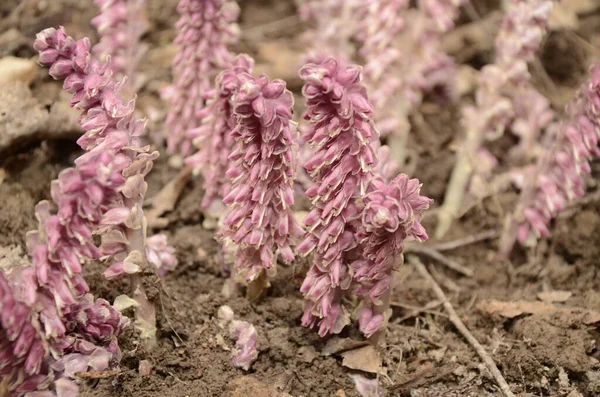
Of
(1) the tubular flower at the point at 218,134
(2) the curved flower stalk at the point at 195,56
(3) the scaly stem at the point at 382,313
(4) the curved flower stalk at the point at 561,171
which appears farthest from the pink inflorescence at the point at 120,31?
(4) the curved flower stalk at the point at 561,171

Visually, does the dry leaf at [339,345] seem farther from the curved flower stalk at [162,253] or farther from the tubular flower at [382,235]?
the curved flower stalk at [162,253]

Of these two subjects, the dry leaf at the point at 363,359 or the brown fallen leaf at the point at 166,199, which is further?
the brown fallen leaf at the point at 166,199

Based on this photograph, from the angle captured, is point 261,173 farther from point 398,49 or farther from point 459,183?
point 459,183

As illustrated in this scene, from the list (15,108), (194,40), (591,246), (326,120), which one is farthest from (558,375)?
(15,108)

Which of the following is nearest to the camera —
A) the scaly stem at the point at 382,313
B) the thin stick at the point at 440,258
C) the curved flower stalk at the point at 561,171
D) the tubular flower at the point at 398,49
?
the scaly stem at the point at 382,313

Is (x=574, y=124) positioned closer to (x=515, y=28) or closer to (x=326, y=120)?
(x=515, y=28)

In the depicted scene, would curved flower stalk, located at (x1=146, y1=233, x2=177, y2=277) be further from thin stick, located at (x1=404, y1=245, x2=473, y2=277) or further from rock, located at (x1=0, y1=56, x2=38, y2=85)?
thin stick, located at (x1=404, y1=245, x2=473, y2=277)

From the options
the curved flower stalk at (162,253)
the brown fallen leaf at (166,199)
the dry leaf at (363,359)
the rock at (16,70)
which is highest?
the rock at (16,70)
